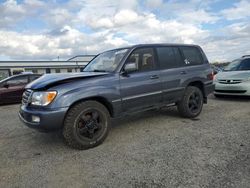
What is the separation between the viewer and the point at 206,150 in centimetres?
401

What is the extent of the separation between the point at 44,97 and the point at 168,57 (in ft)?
10.0

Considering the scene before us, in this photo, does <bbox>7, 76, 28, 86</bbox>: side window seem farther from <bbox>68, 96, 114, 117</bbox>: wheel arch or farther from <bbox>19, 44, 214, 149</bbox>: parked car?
<bbox>68, 96, 114, 117</bbox>: wheel arch

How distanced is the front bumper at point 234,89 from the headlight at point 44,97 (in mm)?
6608

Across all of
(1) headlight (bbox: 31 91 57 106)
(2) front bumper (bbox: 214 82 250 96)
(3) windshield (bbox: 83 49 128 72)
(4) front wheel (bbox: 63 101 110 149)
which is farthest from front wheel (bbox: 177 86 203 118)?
(1) headlight (bbox: 31 91 57 106)

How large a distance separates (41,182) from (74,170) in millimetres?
485

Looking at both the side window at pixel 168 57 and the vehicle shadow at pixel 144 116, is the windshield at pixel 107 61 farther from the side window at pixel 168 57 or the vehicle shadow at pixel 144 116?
the vehicle shadow at pixel 144 116

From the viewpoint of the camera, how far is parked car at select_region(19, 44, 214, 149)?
13.2ft

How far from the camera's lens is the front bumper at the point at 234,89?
8203mm

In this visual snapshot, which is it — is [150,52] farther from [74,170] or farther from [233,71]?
[233,71]

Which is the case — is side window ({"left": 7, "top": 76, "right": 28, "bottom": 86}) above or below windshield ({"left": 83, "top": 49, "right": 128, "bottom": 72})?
below

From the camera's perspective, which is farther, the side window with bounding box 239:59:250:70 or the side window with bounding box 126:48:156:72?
the side window with bounding box 239:59:250:70

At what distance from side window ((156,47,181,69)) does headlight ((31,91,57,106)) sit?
2.62m

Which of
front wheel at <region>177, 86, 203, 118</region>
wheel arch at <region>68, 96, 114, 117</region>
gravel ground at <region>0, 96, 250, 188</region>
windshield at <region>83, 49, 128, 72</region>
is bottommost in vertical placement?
gravel ground at <region>0, 96, 250, 188</region>

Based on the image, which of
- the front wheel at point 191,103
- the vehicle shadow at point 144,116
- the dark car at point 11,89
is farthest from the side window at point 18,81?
the front wheel at point 191,103
